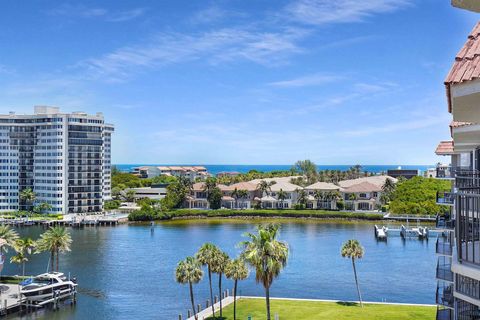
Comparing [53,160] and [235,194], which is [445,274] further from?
[53,160]

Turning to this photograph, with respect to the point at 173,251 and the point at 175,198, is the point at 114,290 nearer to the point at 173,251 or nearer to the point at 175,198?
the point at 173,251

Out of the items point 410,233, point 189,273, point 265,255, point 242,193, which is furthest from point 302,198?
point 265,255

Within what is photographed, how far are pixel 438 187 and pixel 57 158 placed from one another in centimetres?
8510

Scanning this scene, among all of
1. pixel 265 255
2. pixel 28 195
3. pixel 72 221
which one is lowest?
pixel 72 221

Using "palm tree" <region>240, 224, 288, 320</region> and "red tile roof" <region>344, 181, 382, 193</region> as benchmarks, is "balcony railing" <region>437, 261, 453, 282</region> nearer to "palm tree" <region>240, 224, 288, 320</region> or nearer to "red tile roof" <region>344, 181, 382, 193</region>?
"palm tree" <region>240, 224, 288, 320</region>

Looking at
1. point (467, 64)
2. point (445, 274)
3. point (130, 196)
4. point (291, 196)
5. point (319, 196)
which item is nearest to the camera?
point (467, 64)

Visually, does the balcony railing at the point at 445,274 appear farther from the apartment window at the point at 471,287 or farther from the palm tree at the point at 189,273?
the palm tree at the point at 189,273

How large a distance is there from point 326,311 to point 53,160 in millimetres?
98787

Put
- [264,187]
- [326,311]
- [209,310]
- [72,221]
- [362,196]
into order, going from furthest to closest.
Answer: [264,187] < [362,196] < [72,221] < [209,310] < [326,311]

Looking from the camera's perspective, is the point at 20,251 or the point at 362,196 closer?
the point at 20,251

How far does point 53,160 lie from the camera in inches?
5069

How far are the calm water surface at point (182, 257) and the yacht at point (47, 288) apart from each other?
5.22ft

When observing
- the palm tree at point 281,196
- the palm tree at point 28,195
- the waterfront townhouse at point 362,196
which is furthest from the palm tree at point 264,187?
the palm tree at point 28,195

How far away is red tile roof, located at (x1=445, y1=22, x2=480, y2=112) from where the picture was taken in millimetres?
6129
